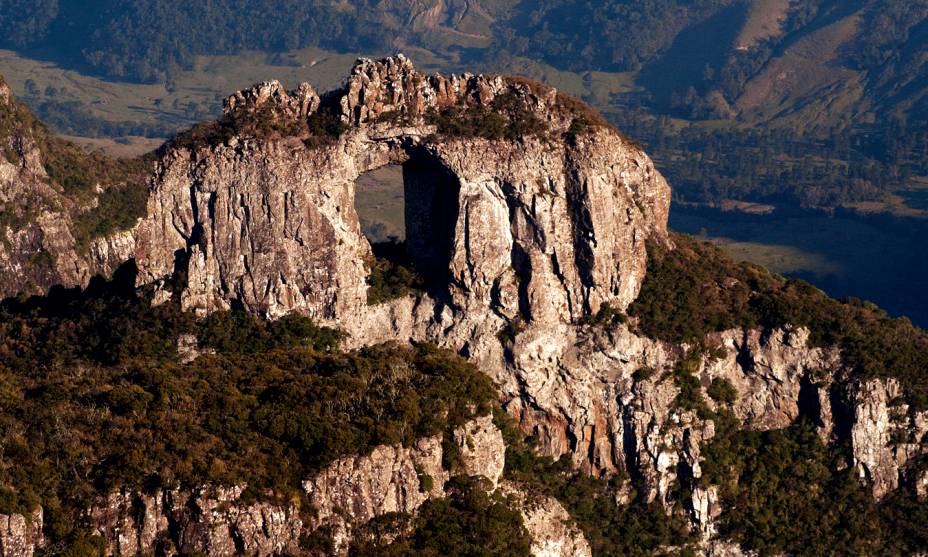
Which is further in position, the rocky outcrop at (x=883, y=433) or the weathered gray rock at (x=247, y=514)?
the rocky outcrop at (x=883, y=433)

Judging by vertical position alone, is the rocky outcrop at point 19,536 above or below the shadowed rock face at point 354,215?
below

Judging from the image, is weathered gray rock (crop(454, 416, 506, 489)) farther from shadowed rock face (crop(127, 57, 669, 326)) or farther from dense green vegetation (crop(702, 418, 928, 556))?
dense green vegetation (crop(702, 418, 928, 556))

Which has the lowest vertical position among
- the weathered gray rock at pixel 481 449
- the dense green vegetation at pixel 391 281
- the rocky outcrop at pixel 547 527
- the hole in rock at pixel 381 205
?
the hole in rock at pixel 381 205

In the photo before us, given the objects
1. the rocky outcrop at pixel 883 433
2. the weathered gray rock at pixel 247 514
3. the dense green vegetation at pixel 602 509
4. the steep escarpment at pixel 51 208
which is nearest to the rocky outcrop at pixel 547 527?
the weathered gray rock at pixel 247 514

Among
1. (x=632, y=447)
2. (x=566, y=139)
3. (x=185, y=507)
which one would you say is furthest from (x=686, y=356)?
(x=185, y=507)

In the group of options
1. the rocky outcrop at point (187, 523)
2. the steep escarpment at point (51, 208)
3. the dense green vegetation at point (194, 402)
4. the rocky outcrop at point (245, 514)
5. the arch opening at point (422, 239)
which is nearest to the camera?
the rocky outcrop at point (245, 514)

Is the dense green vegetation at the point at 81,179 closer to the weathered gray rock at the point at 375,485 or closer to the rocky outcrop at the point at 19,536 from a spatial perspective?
the weathered gray rock at the point at 375,485

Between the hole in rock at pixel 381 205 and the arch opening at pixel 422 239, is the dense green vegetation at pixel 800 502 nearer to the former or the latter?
the arch opening at pixel 422 239

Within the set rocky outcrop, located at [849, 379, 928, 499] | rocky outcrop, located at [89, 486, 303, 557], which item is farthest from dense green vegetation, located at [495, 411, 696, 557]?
rocky outcrop, located at [89, 486, 303, 557]

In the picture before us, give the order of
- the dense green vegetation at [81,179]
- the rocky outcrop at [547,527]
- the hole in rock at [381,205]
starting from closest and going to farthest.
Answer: the rocky outcrop at [547,527] → the dense green vegetation at [81,179] → the hole in rock at [381,205]
